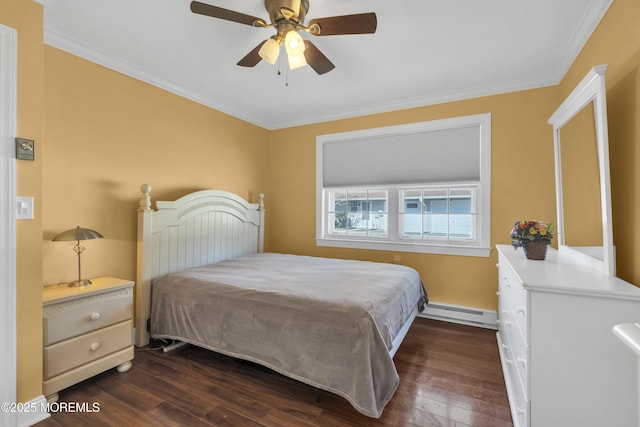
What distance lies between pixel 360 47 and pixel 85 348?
9.94ft

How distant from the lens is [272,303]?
1.99 meters

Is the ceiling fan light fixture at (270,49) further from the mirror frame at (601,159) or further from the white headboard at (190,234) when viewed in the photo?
the mirror frame at (601,159)

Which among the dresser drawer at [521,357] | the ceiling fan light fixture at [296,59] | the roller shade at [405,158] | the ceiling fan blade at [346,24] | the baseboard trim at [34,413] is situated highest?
the ceiling fan blade at [346,24]

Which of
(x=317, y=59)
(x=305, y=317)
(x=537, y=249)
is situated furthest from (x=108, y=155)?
(x=537, y=249)

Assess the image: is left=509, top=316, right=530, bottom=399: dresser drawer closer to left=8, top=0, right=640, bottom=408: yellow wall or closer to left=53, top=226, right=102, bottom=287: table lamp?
left=8, top=0, right=640, bottom=408: yellow wall

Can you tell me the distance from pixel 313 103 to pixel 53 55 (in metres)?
2.39

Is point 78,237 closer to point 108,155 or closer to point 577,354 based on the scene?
point 108,155

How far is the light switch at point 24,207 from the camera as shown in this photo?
1604 mm

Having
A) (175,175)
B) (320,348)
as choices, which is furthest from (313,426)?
(175,175)

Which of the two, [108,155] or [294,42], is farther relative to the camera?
[108,155]

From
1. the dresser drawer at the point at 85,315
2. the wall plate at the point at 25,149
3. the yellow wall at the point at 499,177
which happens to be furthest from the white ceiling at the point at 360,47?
the dresser drawer at the point at 85,315

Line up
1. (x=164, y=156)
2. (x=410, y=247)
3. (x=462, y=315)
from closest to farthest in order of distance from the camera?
(x=164, y=156) < (x=462, y=315) < (x=410, y=247)

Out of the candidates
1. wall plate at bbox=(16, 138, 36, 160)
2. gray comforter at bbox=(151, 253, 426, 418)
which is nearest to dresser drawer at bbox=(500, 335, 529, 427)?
gray comforter at bbox=(151, 253, 426, 418)

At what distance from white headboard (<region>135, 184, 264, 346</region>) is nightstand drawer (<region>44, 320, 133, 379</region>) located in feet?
1.30
